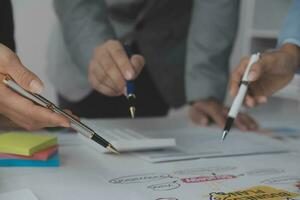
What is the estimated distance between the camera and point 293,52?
0.66 metres

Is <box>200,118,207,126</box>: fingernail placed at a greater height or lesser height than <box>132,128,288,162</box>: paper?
greater

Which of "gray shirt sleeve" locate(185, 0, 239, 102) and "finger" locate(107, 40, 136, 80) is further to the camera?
"gray shirt sleeve" locate(185, 0, 239, 102)

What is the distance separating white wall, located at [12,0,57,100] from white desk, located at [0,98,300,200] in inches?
22.3

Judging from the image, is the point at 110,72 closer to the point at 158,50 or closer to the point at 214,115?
the point at 214,115

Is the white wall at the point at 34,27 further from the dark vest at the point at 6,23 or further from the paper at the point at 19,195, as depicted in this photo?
the paper at the point at 19,195

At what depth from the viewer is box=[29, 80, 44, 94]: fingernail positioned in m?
0.44

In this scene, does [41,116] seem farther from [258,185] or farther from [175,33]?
[175,33]

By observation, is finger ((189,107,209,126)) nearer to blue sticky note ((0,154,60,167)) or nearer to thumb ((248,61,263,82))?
thumb ((248,61,263,82))

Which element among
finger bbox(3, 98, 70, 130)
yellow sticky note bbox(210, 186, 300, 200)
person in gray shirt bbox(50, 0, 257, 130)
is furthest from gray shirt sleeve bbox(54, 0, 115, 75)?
yellow sticky note bbox(210, 186, 300, 200)

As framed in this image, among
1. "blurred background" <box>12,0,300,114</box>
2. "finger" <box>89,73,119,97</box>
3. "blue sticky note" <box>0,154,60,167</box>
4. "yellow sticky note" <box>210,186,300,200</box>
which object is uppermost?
"blurred background" <box>12,0,300,114</box>

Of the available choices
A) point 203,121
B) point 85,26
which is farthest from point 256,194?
point 85,26

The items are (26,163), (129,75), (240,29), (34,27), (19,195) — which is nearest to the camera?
(19,195)

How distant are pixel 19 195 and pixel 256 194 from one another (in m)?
0.22

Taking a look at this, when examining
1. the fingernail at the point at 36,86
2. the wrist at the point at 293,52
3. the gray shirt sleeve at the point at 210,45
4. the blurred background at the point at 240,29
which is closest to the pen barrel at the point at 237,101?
the wrist at the point at 293,52
